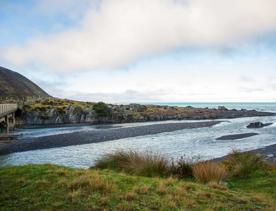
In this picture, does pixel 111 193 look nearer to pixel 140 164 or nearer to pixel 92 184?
pixel 92 184

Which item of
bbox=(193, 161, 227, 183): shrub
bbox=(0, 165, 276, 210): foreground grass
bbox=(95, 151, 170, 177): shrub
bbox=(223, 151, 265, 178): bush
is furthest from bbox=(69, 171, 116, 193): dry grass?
bbox=(223, 151, 265, 178): bush

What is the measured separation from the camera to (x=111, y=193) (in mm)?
9977

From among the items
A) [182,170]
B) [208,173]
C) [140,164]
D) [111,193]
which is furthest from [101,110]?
[111,193]

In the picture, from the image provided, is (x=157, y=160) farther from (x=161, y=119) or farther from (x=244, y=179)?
(x=161, y=119)

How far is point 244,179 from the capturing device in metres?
14.8

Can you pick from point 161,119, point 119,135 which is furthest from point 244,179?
point 161,119

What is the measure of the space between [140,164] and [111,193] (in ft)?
15.7

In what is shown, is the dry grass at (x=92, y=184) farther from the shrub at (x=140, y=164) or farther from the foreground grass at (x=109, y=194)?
the shrub at (x=140, y=164)

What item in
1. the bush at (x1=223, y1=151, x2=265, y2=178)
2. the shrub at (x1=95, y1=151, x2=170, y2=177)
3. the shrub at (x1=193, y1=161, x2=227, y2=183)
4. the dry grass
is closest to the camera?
the dry grass

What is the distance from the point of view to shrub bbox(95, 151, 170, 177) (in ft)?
47.2

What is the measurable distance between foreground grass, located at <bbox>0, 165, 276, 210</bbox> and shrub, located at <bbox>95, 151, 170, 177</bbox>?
2358 millimetres

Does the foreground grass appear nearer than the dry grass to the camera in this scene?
Yes

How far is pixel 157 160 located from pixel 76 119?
6970cm

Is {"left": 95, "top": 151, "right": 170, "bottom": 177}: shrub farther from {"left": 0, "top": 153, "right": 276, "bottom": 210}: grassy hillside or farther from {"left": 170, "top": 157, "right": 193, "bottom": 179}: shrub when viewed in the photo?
{"left": 0, "top": 153, "right": 276, "bottom": 210}: grassy hillside
